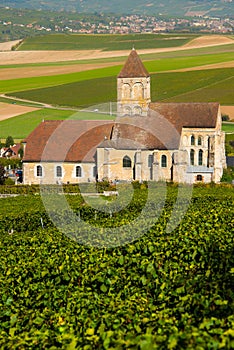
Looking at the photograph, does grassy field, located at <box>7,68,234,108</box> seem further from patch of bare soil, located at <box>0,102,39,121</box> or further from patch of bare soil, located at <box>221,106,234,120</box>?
patch of bare soil, located at <box>0,102,39,121</box>

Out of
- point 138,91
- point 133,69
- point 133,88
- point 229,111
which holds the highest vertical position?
point 133,69

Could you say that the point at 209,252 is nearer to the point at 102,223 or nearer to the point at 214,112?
the point at 102,223

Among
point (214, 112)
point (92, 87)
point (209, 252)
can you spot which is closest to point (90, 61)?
point (92, 87)

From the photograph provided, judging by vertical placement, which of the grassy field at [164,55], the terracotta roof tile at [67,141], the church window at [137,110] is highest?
the grassy field at [164,55]

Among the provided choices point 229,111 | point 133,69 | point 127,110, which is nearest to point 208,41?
point 229,111

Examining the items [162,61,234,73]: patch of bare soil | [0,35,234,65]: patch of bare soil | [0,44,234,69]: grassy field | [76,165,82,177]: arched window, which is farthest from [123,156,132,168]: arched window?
[0,35,234,65]: patch of bare soil

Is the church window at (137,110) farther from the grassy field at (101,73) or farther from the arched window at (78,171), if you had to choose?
the grassy field at (101,73)

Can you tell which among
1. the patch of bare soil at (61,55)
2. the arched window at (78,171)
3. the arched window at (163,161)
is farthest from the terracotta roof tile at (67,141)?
the patch of bare soil at (61,55)

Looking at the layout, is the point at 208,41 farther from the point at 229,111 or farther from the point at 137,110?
the point at 137,110
